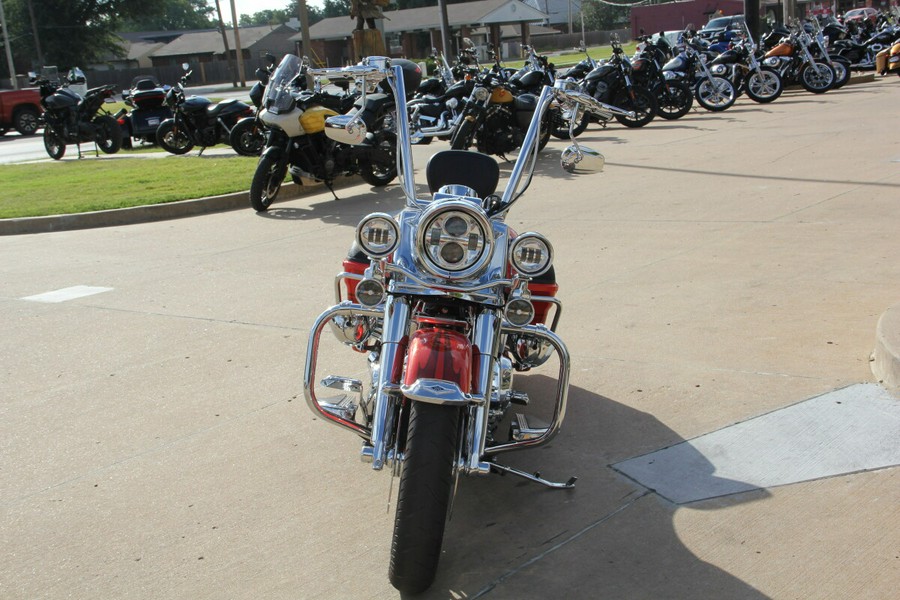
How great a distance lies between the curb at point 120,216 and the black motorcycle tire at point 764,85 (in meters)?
12.4

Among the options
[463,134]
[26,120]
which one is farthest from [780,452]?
[26,120]

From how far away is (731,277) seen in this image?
7008 mm

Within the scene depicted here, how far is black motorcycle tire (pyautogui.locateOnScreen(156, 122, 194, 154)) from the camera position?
1764 cm

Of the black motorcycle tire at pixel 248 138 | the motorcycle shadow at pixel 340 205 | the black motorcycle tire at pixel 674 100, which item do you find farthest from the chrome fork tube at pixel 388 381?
the black motorcycle tire at pixel 674 100

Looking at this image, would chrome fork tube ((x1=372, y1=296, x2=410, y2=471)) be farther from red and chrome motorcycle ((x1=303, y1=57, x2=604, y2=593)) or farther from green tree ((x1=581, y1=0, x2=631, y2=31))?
green tree ((x1=581, y1=0, x2=631, y2=31))

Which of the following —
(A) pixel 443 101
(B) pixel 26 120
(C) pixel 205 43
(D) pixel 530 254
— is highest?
(C) pixel 205 43

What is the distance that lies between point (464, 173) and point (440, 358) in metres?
1.03

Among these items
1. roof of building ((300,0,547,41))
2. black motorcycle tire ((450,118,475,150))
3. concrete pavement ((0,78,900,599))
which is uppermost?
roof of building ((300,0,547,41))

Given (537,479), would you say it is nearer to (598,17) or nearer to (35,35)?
(35,35)

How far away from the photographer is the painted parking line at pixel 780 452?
13.1ft

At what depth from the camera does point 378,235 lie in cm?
356

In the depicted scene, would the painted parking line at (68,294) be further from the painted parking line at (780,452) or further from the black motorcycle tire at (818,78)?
the black motorcycle tire at (818,78)

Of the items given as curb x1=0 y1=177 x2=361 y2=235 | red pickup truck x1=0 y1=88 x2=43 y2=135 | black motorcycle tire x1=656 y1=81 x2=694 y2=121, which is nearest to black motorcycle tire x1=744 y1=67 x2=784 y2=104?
black motorcycle tire x1=656 y1=81 x2=694 y2=121

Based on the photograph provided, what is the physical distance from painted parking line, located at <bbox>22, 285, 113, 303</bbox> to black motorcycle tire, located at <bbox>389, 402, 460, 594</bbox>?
5.30 m
